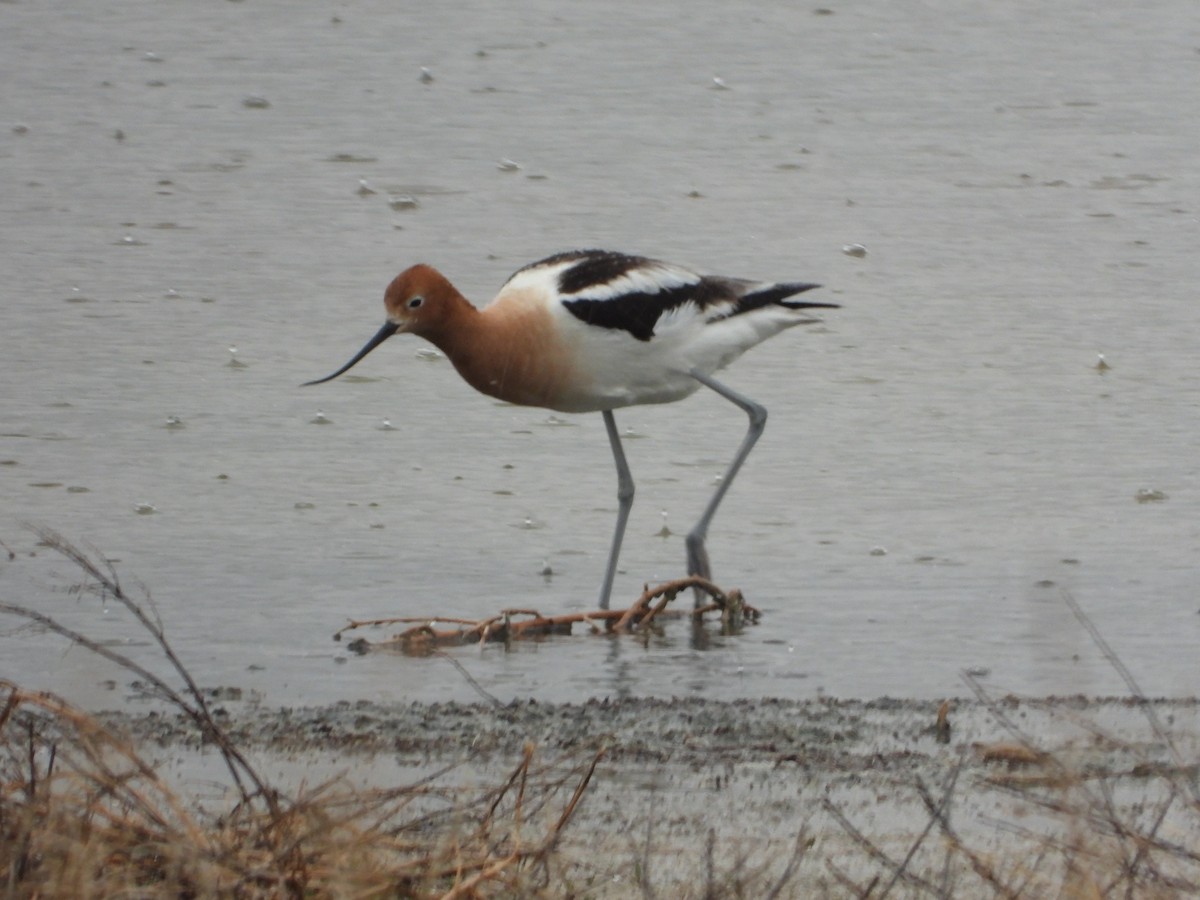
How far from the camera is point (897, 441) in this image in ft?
25.1

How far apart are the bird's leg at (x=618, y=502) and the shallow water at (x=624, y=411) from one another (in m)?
0.09

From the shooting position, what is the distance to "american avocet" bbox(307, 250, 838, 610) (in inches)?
262

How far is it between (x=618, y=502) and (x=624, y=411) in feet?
4.50

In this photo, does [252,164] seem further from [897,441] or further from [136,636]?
[136,636]

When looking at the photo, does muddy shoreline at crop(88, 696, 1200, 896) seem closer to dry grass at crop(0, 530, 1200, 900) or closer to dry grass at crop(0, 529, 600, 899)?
dry grass at crop(0, 530, 1200, 900)

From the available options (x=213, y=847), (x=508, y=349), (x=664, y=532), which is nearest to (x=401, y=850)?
(x=213, y=847)

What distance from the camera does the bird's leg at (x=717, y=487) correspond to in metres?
6.38

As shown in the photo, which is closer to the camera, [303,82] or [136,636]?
[136,636]

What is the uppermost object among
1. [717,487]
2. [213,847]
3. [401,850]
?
[213,847]

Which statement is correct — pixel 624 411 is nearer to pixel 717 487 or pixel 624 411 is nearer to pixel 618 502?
pixel 618 502

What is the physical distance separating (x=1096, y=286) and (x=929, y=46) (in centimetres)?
390

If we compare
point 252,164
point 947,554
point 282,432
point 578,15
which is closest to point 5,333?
point 282,432

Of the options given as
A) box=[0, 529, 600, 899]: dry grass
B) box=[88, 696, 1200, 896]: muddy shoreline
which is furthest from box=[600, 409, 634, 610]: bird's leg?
box=[0, 529, 600, 899]: dry grass

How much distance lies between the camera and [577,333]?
21.8 ft
